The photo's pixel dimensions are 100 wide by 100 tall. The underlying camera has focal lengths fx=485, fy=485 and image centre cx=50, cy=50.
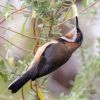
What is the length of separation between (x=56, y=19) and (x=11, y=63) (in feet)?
0.85

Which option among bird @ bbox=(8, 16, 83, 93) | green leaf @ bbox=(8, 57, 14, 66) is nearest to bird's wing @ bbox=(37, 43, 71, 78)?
bird @ bbox=(8, 16, 83, 93)

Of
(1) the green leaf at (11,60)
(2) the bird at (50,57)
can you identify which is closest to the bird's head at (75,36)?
(2) the bird at (50,57)

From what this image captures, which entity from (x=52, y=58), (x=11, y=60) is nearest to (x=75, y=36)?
(x=52, y=58)

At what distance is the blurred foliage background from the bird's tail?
0.28 feet

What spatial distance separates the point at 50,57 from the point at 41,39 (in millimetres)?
72

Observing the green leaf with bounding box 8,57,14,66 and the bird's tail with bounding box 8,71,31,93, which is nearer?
the bird's tail with bounding box 8,71,31,93

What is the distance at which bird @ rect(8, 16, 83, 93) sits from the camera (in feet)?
5.18

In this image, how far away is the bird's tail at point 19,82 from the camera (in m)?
1.54

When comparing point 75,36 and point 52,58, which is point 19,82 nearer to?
point 52,58

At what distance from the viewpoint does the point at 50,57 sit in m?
1.64

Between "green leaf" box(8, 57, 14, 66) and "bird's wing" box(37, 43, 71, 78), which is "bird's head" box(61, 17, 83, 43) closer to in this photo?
"bird's wing" box(37, 43, 71, 78)

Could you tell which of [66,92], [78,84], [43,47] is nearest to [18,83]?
[43,47]

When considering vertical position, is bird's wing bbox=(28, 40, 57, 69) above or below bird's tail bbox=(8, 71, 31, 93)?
above

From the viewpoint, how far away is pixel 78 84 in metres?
2.02
